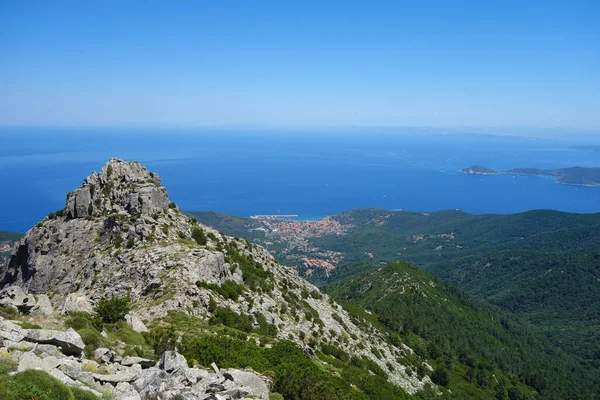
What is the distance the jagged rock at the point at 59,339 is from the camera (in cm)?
1430

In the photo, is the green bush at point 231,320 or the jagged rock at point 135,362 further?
the green bush at point 231,320

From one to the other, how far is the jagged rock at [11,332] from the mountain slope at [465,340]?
56901 mm

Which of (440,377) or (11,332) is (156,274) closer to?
(11,332)

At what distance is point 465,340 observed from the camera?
94.8 m

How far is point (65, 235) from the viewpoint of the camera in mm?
46656

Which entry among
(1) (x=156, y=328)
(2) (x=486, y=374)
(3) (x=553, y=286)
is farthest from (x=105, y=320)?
(3) (x=553, y=286)

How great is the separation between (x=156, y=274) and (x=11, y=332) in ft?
74.4

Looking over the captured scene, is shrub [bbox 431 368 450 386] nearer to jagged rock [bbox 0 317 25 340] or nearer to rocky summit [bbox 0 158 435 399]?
rocky summit [bbox 0 158 435 399]

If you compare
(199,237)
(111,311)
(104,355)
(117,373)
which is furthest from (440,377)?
(117,373)

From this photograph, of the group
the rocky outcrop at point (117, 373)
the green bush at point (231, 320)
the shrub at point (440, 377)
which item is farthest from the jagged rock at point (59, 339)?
the shrub at point (440, 377)

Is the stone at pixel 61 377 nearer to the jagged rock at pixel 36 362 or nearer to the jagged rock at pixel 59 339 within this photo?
the jagged rock at pixel 36 362

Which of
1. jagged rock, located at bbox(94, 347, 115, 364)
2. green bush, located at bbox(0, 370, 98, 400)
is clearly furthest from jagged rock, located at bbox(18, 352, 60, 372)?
jagged rock, located at bbox(94, 347, 115, 364)

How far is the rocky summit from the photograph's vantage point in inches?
1357

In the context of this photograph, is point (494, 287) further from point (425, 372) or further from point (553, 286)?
point (425, 372)
